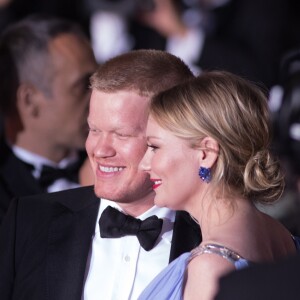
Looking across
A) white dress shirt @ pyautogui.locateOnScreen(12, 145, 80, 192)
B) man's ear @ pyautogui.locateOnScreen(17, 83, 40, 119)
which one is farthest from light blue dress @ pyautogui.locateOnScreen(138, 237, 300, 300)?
man's ear @ pyautogui.locateOnScreen(17, 83, 40, 119)

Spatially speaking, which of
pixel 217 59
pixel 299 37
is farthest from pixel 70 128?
pixel 299 37

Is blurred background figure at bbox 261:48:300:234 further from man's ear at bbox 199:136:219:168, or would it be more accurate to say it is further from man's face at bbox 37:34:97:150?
man's face at bbox 37:34:97:150

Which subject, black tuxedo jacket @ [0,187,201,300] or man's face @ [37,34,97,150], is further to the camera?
man's face @ [37,34,97,150]

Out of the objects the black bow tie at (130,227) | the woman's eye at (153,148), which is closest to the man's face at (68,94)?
the black bow tie at (130,227)

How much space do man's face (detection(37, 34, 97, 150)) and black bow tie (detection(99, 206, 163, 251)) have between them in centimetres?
137

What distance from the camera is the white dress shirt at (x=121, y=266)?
7.98 feet

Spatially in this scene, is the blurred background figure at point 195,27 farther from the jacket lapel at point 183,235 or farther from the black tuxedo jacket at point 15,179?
the jacket lapel at point 183,235

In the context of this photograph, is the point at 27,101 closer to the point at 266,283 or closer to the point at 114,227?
the point at 114,227

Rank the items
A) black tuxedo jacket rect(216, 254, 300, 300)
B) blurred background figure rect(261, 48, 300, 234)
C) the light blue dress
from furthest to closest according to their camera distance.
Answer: blurred background figure rect(261, 48, 300, 234), the light blue dress, black tuxedo jacket rect(216, 254, 300, 300)

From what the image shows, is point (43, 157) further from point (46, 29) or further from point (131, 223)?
point (131, 223)

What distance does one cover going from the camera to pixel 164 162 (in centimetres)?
217

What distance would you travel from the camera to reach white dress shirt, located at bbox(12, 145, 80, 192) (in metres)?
3.66

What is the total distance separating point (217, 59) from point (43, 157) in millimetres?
1670

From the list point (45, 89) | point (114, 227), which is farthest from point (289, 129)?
point (45, 89)
